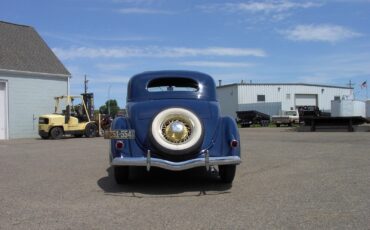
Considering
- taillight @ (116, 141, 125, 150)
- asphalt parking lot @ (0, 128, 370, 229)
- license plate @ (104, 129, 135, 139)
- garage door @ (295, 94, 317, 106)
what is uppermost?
garage door @ (295, 94, 317, 106)

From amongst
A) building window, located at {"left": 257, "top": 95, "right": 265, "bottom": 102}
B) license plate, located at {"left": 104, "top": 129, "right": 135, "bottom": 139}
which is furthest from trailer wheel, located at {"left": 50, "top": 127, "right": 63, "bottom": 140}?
building window, located at {"left": 257, "top": 95, "right": 265, "bottom": 102}

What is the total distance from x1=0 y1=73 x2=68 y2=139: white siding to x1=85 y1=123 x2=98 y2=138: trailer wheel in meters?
4.17

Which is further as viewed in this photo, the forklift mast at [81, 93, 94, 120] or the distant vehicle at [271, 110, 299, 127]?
the distant vehicle at [271, 110, 299, 127]

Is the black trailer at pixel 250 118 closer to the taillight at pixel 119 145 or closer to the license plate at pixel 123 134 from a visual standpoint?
the license plate at pixel 123 134

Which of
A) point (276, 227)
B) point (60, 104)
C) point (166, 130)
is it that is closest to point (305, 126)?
point (60, 104)

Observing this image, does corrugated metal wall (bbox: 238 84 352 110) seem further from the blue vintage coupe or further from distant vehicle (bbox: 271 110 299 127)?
the blue vintage coupe

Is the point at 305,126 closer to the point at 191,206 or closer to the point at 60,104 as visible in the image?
the point at 60,104

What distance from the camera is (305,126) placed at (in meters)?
29.4

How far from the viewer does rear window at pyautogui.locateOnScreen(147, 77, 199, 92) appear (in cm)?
916

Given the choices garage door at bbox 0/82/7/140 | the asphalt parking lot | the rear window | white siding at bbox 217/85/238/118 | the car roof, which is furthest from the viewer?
white siding at bbox 217/85/238/118

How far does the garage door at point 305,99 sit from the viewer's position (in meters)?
59.1

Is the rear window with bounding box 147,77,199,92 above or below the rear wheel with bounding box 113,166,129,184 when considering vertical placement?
above

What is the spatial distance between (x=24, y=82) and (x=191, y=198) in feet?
71.9

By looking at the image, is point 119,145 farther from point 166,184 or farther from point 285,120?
point 285,120
